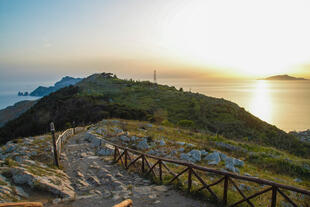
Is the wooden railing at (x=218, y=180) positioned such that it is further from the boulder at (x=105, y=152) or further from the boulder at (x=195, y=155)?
the boulder at (x=195, y=155)

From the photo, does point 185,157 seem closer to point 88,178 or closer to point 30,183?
point 88,178

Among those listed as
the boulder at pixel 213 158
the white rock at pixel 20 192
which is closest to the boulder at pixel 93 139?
the white rock at pixel 20 192

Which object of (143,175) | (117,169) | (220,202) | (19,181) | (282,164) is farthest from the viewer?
Result: (282,164)

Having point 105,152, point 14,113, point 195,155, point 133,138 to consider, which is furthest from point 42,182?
point 14,113

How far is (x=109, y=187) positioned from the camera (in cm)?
Answer: 905

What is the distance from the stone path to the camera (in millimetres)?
7402

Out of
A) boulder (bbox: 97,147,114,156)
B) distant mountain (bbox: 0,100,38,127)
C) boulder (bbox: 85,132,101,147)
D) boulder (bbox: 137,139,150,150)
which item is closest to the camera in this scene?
boulder (bbox: 97,147,114,156)

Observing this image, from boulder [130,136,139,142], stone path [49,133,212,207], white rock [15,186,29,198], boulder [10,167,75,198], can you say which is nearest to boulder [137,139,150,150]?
boulder [130,136,139,142]

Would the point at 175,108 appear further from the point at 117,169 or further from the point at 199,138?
the point at 117,169

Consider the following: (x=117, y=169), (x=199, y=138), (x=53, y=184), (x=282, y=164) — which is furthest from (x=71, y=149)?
(x=282, y=164)

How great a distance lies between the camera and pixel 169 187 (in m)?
8.62

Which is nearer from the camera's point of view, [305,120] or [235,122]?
[235,122]

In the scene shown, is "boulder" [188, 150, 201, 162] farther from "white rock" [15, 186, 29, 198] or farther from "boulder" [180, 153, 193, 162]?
"white rock" [15, 186, 29, 198]

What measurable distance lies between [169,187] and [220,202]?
7.71ft
